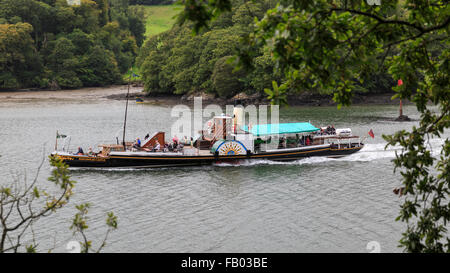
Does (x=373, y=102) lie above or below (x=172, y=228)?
above

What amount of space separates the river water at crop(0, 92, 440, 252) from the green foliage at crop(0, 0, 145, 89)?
3070 inches

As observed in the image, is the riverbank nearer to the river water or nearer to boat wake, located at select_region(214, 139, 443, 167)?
boat wake, located at select_region(214, 139, 443, 167)

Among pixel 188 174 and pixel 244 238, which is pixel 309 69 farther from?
pixel 188 174

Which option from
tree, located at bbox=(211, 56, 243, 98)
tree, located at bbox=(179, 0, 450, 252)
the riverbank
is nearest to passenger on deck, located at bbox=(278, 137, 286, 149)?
tree, located at bbox=(179, 0, 450, 252)

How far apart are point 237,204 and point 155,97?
87.4 meters

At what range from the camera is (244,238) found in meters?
24.6

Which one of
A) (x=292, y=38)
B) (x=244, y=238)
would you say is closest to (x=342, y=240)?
(x=244, y=238)

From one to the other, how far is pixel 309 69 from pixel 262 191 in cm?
2512

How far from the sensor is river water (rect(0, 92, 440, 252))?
24172 mm

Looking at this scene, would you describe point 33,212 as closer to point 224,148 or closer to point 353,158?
point 224,148

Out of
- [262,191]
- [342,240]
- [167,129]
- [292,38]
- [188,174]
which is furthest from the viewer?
[167,129]
